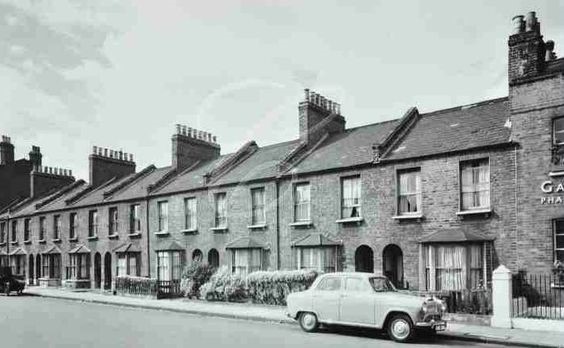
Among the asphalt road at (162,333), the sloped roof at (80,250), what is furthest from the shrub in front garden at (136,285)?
the sloped roof at (80,250)

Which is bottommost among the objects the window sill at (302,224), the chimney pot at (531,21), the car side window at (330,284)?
the car side window at (330,284)

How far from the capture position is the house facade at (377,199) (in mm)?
17281

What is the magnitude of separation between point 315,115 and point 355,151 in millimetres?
4594

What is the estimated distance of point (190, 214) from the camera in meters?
28.8

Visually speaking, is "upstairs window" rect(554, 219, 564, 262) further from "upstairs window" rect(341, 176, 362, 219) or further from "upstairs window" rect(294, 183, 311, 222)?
"upstairs window" rect(294, 183, 311, 222)

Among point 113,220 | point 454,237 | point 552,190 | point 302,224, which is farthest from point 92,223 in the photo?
point 552,190

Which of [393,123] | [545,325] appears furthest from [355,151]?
[545,325]

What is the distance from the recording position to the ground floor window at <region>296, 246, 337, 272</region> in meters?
21.8

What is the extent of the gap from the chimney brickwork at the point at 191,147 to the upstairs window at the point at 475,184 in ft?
64.6

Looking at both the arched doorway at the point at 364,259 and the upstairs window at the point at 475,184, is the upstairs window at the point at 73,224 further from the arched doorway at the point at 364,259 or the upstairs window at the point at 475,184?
the upstairs window at the point at 475,184

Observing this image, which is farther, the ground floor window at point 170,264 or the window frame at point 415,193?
the ground floor window at point 170,264

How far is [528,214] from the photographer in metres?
17.0

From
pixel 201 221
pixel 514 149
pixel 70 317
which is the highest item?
pixel 514 149

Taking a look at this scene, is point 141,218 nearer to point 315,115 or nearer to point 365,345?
point 315,115
